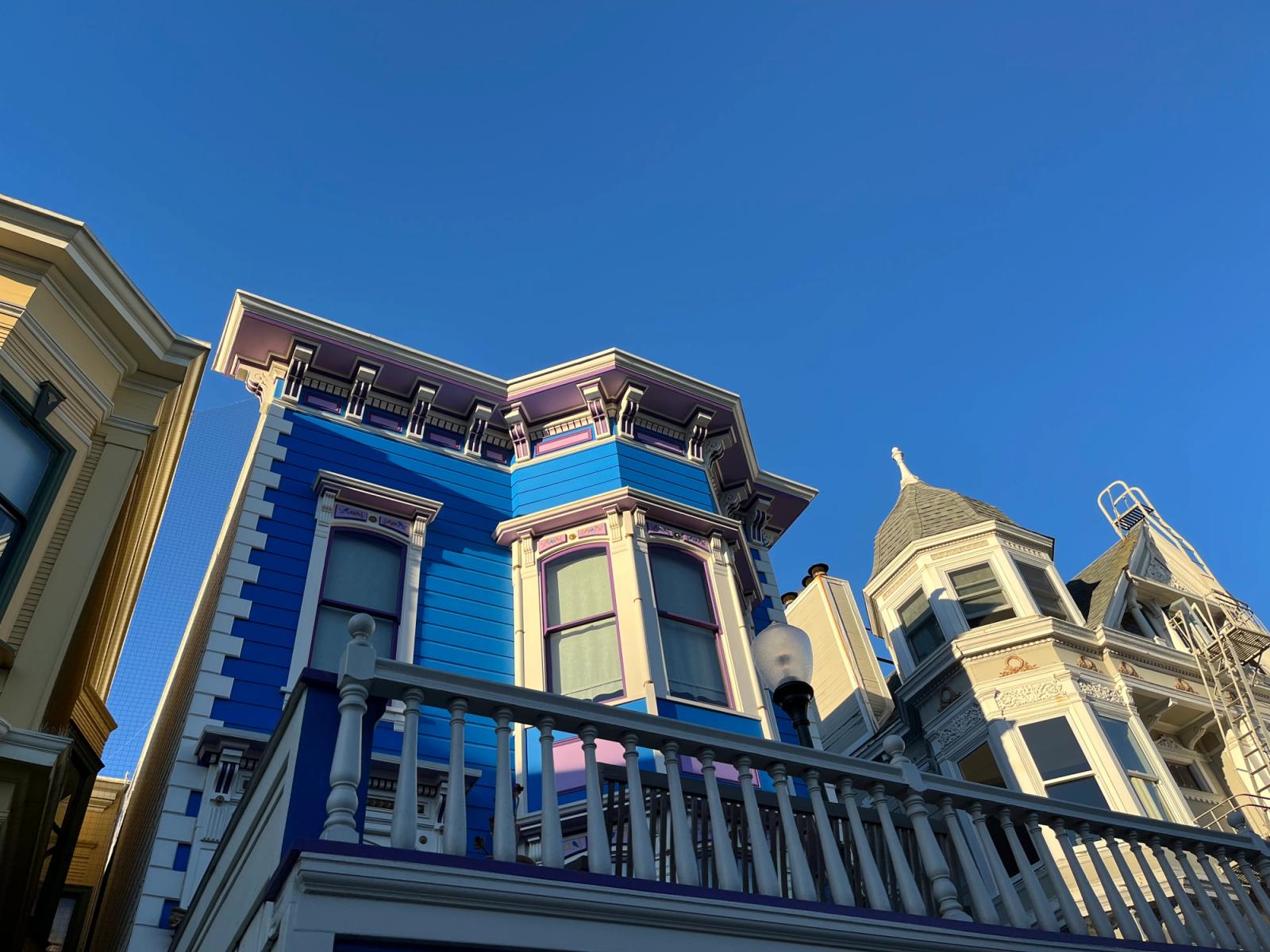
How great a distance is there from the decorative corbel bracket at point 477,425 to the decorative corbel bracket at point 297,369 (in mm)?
2126

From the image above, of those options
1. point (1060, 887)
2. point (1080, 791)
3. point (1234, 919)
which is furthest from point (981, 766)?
point (1060, 887)

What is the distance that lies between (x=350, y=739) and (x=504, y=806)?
2.37 feet

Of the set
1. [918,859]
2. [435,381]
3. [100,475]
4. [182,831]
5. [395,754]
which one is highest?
[435,381]

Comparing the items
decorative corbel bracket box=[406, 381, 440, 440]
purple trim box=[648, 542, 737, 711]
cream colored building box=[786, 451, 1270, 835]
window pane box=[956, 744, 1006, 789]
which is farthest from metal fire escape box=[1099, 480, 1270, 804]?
decorative corbel bracket box=[406, 381, 440, 440]

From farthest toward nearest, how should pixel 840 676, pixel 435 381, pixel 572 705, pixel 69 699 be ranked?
pixel 840 676
pixel 435 381
pixel 69 699
pixel 572 705

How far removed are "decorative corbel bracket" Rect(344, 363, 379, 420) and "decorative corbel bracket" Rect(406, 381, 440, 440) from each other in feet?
1.86

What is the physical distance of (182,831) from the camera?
8008mm

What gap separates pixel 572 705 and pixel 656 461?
844 cm

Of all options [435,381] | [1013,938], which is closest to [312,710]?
[1013,938]

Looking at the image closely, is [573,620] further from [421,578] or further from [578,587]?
[421,578]

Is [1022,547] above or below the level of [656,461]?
above

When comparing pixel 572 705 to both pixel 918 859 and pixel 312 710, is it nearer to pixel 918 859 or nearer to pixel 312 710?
pixel 312 710

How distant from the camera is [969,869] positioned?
18.2 feet

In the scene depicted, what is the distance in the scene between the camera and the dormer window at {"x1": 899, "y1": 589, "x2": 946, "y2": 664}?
1930cm
